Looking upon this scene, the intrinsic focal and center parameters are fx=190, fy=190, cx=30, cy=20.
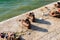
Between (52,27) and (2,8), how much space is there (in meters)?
6.74

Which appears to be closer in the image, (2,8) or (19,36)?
(19,36)

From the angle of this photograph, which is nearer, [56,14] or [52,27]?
[52,27]

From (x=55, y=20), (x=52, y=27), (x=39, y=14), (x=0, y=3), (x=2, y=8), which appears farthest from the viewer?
(x=0, y=3)

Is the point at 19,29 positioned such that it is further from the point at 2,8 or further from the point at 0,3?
the point at 0,3

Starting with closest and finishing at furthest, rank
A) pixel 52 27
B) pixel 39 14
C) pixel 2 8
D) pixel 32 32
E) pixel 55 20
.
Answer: pixel 32 32 < pixel 52 27 < pixel 55 20 < pixel 39 14 < pixel 2 8

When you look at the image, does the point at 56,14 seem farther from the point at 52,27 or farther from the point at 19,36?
the point at 19,36

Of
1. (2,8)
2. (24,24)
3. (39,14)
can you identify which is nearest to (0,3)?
(2,8)

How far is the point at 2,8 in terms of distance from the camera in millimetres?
12859

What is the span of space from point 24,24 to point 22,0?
871 centimetres

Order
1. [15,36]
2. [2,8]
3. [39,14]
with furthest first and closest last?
1. [2,8]
2. [39,14]
3. [15,36]

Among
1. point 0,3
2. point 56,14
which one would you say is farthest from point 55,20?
point 0,3

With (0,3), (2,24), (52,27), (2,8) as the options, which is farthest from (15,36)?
(0,3)

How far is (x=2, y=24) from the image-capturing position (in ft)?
22.2

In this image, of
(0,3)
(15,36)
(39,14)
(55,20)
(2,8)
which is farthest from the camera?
(0,3)
